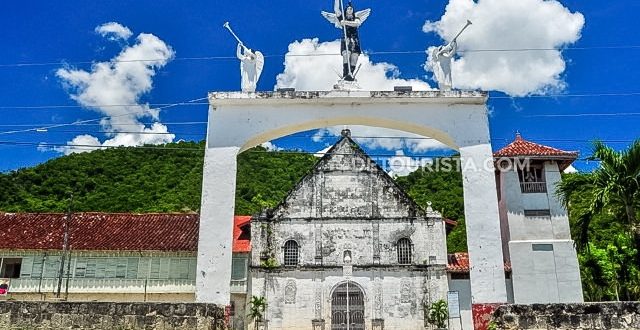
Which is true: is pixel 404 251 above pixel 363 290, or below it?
above

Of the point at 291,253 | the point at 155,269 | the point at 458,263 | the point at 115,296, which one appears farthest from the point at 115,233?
the point at 458,263

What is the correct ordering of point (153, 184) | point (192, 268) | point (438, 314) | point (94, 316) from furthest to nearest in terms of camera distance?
point (153, 184) < point (192, 268) < point (438, 314) < point (94, 316)

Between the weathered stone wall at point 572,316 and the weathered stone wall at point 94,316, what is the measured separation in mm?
4806

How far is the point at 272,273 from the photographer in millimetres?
23609

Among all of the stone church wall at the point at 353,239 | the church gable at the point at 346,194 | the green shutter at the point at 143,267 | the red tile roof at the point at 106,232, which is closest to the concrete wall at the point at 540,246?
the stone church wall at the point at 353,239

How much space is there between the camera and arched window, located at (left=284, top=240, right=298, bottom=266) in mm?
24047

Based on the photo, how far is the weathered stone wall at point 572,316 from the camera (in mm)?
7863

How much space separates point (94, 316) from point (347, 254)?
16355 millimetres

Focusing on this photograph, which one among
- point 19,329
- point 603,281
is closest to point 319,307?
point 603,281

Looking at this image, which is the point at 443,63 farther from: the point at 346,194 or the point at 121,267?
the point at 121,267

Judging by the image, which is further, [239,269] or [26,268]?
[239,269]

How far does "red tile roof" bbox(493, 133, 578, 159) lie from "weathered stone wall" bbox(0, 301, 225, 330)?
13323mm

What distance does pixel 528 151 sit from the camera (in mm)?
19516

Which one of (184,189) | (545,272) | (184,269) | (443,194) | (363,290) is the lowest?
(363,290)
